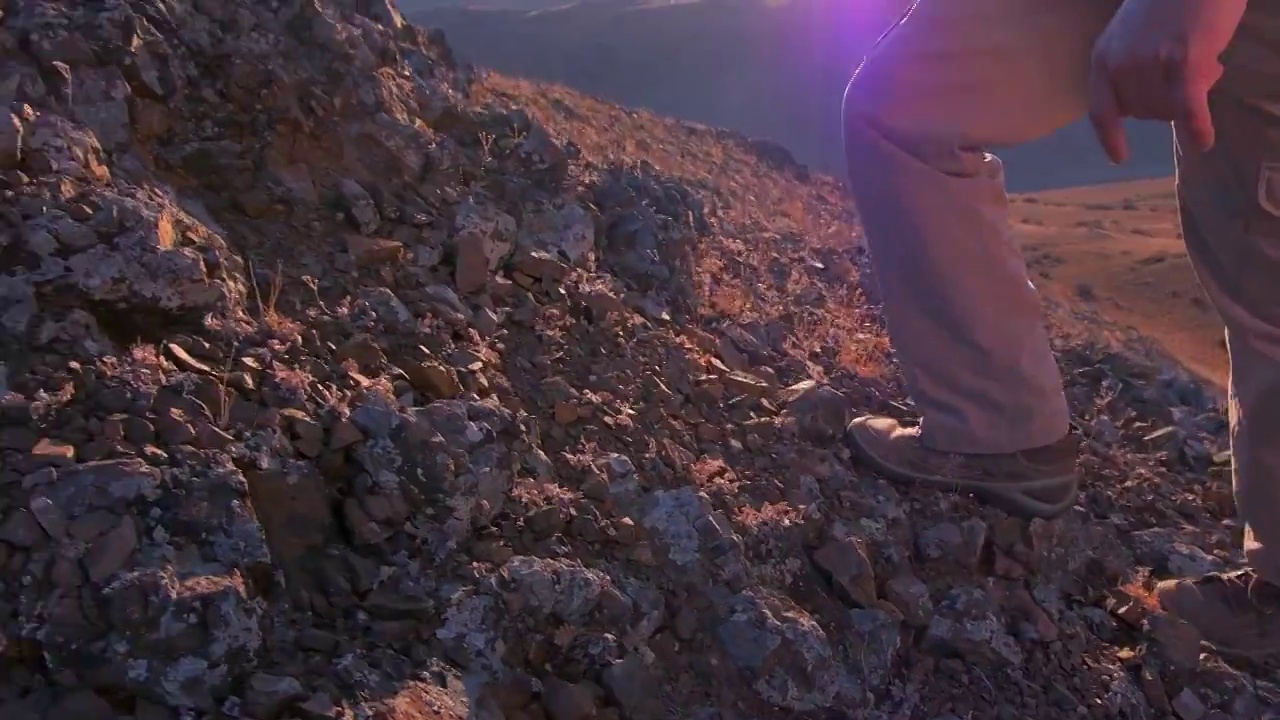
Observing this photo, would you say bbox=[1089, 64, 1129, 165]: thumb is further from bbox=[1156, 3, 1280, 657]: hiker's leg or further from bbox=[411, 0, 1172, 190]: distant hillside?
bbox=[411, 0, 1172, 190]: distant hillside

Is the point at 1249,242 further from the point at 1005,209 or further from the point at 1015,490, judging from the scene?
the point at 1015,490

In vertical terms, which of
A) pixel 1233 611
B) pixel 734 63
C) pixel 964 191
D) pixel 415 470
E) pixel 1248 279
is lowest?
pixel 734 63

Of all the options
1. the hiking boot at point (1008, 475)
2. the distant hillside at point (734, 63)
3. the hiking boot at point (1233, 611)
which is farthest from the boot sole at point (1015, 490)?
the distant hillside at point (734, 63)

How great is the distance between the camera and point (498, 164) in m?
3.46

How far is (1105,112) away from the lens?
179 cm

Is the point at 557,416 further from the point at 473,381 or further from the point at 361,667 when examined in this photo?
the point at 361,667

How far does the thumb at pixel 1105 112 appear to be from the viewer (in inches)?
69.9

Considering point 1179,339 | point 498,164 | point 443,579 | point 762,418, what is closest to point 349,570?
point 443,579

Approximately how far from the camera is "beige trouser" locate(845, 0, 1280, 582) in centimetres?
195

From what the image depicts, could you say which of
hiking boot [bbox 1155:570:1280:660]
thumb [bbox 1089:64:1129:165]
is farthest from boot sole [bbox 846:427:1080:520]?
thumb [bbox 1089:64:1129:165]

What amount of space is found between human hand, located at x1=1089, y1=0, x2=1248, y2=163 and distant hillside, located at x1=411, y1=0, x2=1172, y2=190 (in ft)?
131

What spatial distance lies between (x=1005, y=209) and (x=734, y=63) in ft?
165

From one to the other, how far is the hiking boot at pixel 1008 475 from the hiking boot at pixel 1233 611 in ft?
1.04

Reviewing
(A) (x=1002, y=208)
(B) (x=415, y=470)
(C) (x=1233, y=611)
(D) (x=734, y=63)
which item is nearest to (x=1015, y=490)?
(C) (x=1233, y=611)
